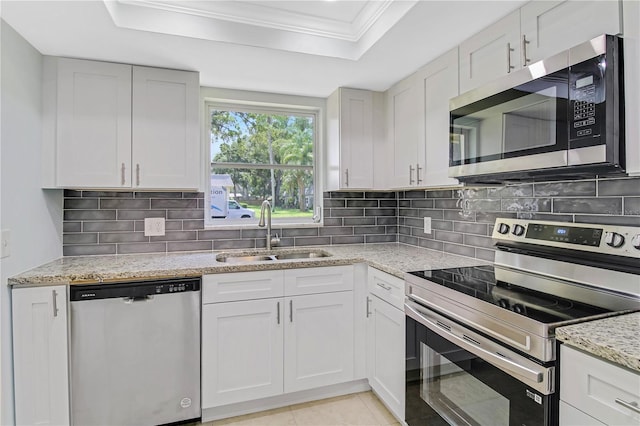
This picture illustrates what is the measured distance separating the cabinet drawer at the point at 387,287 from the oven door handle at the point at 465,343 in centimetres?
9

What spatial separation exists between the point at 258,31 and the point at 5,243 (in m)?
1.62

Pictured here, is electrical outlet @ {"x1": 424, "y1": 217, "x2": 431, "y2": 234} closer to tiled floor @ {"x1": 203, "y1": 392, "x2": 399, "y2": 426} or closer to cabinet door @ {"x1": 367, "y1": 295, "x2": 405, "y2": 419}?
cabinet door @ {"x1": 367, "y1": 295, "x2": 405, "y2": 419}

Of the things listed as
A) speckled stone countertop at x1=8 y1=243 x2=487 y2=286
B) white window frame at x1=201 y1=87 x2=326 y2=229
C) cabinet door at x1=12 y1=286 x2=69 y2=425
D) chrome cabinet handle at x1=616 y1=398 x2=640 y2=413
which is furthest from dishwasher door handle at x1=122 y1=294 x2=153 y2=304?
chrome cabinet handle at x1=616 y1=398 x2=640 y2=413

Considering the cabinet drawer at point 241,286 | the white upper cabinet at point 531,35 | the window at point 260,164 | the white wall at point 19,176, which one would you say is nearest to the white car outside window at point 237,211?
the window at point 260,164

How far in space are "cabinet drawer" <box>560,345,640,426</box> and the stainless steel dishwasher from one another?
1670 mm

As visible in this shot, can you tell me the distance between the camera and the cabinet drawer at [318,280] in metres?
2.08

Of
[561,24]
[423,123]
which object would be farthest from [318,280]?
[561,24]

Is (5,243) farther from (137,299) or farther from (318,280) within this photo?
(318,280)

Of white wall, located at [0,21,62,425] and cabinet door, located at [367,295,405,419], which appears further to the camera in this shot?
cabinet door, located at [367,295,405,419]

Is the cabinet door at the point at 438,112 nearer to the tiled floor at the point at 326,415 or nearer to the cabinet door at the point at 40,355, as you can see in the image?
the tiled floor at the point at 326,415

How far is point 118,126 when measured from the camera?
6.87 ft

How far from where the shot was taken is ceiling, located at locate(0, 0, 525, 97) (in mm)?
1580

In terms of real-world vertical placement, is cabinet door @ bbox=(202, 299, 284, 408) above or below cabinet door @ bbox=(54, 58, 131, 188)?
below

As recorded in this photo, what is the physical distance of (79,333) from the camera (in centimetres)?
173
